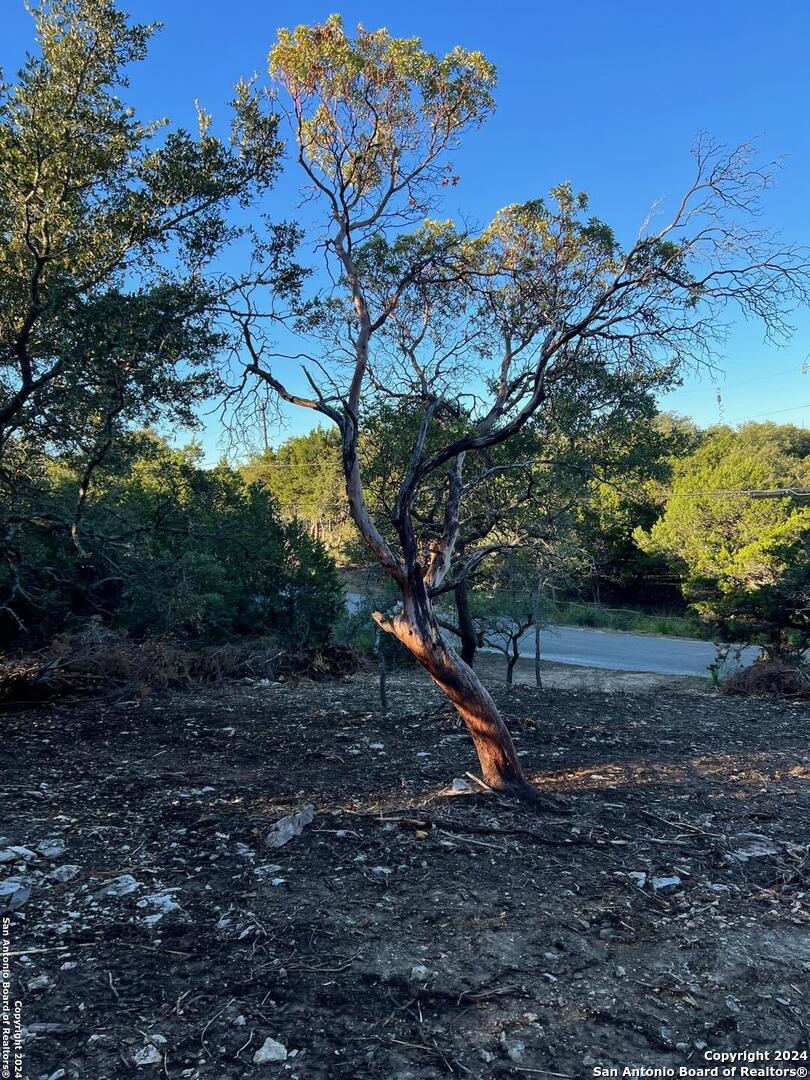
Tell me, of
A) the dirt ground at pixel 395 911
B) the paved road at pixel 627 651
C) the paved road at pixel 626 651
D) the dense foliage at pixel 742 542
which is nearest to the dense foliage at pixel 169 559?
A: the dirt ground at pixel 395 911

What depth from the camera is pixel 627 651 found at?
22172mm

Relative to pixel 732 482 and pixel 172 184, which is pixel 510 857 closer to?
pixel 172 184

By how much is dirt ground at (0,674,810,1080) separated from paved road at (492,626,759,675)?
42.1ft

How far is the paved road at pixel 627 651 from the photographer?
1936cm

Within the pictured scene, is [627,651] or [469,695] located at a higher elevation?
[469,695]

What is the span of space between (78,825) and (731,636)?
12.2 meters

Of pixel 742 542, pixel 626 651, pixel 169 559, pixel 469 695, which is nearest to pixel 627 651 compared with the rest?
pixel 626 651

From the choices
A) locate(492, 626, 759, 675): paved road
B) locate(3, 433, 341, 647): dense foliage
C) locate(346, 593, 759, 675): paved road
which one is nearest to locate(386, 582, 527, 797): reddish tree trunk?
locate(3, 433, 341, 647): dense foliage

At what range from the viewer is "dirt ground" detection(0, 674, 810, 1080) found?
91.3 inches

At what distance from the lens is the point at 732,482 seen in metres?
22.5

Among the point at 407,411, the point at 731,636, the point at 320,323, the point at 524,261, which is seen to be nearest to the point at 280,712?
the point at 407,411

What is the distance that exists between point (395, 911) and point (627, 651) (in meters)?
20.4

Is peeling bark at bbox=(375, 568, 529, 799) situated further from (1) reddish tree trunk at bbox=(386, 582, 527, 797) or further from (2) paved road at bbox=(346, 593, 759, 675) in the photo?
(2) paved road at bbox=(346, 593, 759, 675)

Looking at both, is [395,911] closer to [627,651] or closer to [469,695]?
[469,695]
